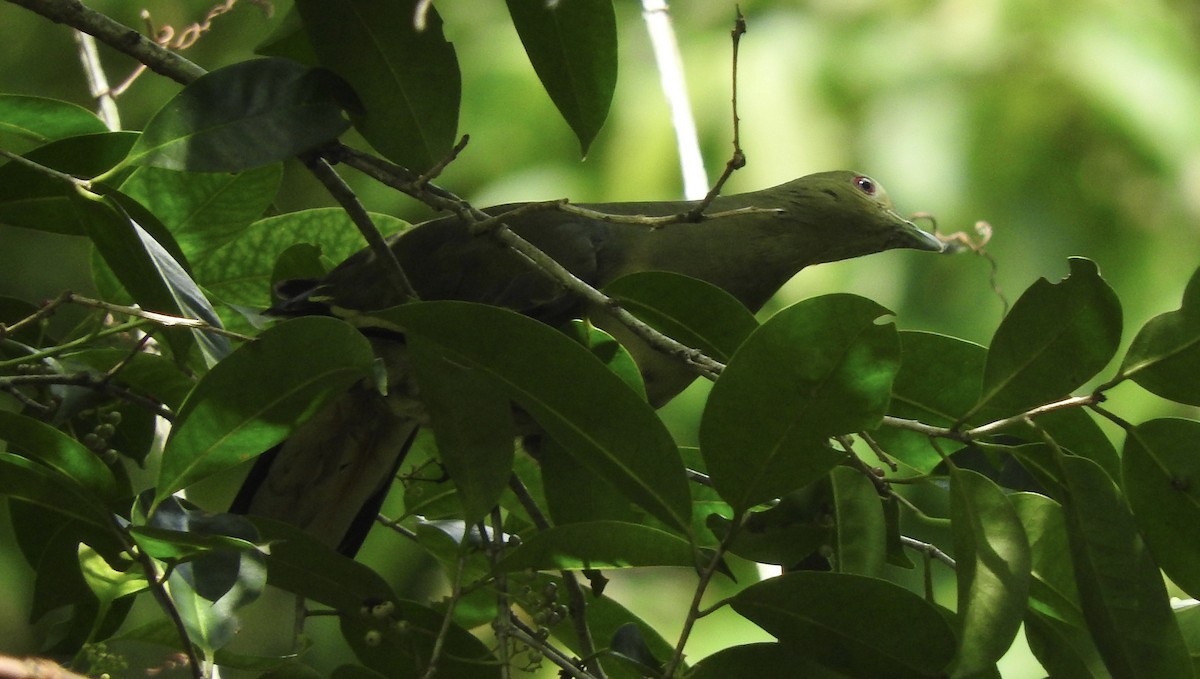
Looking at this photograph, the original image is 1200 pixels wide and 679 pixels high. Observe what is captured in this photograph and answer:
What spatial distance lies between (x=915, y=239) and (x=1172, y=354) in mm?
946

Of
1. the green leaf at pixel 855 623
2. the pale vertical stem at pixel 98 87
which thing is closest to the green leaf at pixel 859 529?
the green leaf at pixel 855 623

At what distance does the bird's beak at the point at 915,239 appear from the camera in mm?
2000

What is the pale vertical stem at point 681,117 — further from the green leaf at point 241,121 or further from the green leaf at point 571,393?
the green leaf at point 571,393

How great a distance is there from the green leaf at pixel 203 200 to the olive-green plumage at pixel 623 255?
139 mm

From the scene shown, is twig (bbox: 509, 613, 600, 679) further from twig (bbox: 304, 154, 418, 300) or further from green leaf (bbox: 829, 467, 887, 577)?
twig (bbox: 304, 154, 418, 300)

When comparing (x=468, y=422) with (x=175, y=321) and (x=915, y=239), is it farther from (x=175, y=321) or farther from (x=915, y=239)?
(x=915, y=239)

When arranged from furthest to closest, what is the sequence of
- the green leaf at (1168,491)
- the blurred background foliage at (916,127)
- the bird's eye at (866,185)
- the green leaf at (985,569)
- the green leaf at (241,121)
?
the blurred background foliage at (916,127) < the bird's eye at (866,185) < the green leaf at (241,121) < the green leaf at (1168,491) < the green leaf at (985,569)

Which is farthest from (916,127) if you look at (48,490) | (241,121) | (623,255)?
(48,490)

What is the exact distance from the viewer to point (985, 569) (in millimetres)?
1048

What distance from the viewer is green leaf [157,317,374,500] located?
111 cm

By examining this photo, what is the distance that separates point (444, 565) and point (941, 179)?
3142 millimetres

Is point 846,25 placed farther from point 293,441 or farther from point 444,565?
point 444,565

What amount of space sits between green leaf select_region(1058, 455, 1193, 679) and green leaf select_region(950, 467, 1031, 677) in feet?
0.22

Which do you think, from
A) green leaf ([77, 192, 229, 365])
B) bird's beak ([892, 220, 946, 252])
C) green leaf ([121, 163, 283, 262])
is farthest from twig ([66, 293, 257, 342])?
bird's beak ([892, 220, 946, 252])
